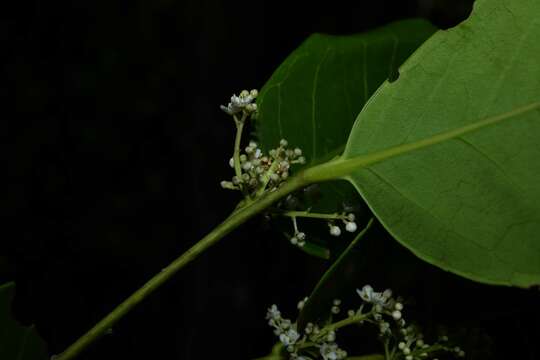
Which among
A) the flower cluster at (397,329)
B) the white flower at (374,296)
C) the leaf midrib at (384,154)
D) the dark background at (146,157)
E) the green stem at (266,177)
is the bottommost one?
the dark background at (146,157)

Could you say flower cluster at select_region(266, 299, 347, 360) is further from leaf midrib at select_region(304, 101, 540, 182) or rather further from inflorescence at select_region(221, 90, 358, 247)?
leaf midrib at select_region(304, 101, 540, 182)

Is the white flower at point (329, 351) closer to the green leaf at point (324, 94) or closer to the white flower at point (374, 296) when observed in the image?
the white flower at point (374, 296)

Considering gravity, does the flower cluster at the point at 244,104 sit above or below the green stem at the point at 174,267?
above

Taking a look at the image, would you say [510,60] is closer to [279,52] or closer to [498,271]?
[498,271]

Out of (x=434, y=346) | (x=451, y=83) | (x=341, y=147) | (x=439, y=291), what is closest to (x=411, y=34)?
(x=341, y=147)

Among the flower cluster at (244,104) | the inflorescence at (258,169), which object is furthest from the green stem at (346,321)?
the flower cluster at (244,104)

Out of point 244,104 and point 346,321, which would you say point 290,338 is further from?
point 244,104
